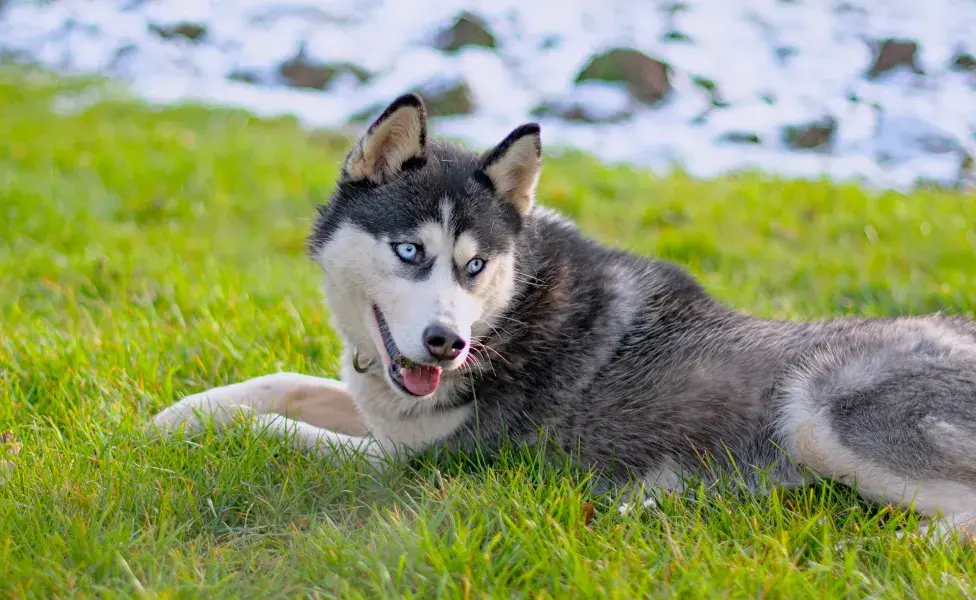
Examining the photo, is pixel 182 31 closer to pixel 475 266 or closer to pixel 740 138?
pixel 740 138

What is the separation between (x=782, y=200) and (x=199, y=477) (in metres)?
6.46

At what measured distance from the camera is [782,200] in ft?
26.7

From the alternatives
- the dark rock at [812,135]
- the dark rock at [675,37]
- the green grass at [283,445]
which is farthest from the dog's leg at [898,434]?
the dark rock at [675,37]

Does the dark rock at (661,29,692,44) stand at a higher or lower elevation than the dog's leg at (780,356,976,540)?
lower

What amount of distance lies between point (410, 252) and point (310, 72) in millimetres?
11158

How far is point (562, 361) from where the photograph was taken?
3.69 meters

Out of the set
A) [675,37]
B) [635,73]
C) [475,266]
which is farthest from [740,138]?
[475,266]

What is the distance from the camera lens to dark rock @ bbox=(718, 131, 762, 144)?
1095cm

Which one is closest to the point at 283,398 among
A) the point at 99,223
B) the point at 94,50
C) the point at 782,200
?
the point at 99,223

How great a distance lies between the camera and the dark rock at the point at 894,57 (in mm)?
11922

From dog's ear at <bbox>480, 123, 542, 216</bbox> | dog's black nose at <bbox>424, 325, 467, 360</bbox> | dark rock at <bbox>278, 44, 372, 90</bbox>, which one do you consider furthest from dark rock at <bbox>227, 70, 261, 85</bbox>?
dog's black nose at <bbox>424, 325, 467, 360</bbox>

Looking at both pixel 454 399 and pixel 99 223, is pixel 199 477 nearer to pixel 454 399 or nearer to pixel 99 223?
pixel 454 399

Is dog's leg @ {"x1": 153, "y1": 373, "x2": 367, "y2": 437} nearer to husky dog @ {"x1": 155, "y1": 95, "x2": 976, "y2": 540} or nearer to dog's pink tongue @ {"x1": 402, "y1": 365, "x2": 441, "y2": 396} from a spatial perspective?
husky dog @ {"x1": 155, "y1": 95, "x2": 976, "y2": 540}

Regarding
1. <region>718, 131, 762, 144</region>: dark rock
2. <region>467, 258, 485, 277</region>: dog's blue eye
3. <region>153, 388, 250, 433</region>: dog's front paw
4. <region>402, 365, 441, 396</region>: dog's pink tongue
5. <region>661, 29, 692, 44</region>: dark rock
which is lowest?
<region>718, 131, 762, 144</region>: dark rock
